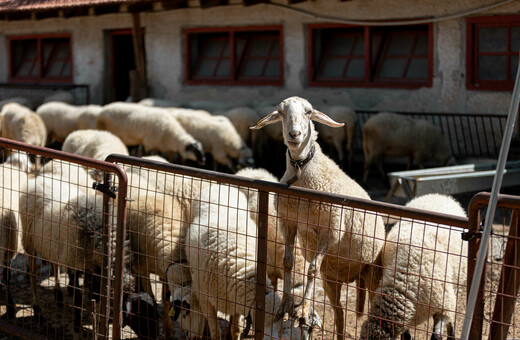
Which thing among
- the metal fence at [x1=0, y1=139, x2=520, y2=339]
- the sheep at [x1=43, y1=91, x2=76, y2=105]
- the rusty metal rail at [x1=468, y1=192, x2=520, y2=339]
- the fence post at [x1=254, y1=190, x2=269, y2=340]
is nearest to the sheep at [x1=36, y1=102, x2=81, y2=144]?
the sheep at [x1=43, y1=91, x2=76, y2=105]

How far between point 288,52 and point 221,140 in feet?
9.73

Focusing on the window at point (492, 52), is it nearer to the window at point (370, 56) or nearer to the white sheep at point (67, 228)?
the window at point (370, 56)

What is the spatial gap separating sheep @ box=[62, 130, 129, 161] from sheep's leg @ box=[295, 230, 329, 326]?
557cm

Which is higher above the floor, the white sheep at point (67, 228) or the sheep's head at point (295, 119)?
the sheep's head at point (295, 119)

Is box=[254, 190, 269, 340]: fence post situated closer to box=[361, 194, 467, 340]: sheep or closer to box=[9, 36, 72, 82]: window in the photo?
box=[361, 194, 467, 340]: sheep

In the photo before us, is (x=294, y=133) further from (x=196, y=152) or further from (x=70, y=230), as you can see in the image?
(x=196, y=152)

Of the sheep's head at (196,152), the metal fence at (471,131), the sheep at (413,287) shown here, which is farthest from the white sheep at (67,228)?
the metal fence at (471,131)

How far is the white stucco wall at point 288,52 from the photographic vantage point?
38.0 feet

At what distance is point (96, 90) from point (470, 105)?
10057mm

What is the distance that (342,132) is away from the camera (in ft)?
39.8

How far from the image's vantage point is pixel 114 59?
17.4m

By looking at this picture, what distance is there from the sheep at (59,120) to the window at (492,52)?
780 centimetres

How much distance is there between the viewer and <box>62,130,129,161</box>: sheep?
9382 millimetres

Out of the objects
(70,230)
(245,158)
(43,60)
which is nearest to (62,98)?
(43,60)
